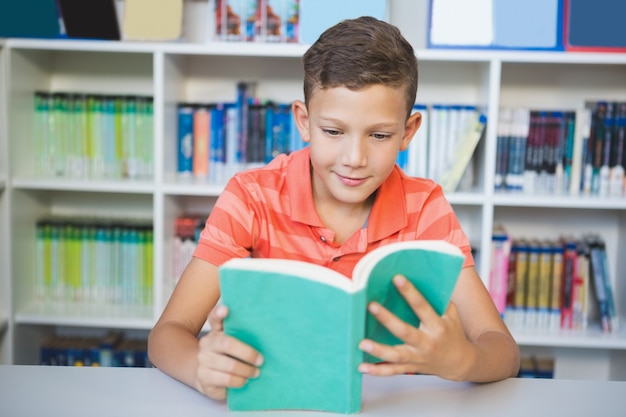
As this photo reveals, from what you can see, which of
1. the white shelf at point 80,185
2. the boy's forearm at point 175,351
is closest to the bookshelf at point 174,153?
the white shelf at point 80,185

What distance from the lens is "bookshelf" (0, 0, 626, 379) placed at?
2152mm

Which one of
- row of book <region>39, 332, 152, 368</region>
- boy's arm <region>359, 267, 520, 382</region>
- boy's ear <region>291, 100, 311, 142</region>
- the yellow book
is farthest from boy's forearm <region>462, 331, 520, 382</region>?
row of book <region>39, 332, 152, 368</region>

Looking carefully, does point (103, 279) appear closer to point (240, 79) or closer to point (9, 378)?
point (240, 79)

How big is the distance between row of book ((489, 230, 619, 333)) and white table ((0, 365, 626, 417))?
1372 mm

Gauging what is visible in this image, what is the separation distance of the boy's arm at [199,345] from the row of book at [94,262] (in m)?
1.25

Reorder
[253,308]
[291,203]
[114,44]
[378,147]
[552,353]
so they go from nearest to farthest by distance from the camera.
Result: [253,308] < [378,147] < [291,203] < [114,44] < [552,353]

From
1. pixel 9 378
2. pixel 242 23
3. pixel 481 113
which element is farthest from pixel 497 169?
pixel 9 378

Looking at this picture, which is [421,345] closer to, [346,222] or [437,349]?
[437,349]

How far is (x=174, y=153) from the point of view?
233cm

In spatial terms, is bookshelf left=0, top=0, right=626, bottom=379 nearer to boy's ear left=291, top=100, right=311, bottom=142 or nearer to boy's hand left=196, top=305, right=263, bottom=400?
boy's ear left=291, top=100, right=311, bottom=142

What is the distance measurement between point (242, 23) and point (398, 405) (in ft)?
5.18

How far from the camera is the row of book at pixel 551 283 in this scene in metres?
2.28

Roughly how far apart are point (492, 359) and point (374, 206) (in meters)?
0.40

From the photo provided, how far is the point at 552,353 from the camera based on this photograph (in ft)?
8.30
